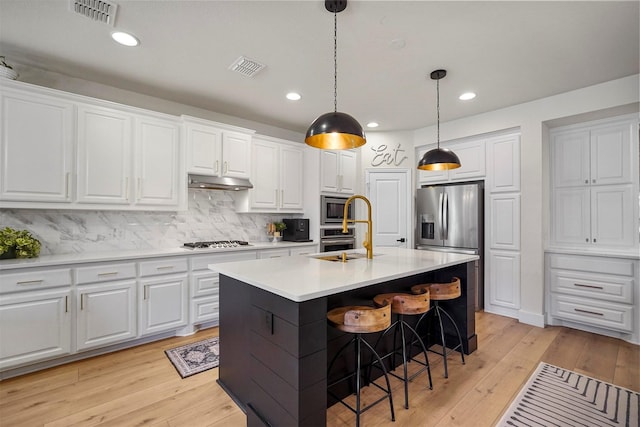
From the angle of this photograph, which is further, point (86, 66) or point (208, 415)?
point (86, 66)

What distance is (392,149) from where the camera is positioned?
495 centimetres

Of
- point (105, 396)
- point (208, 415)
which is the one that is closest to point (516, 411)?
point (208, 415)

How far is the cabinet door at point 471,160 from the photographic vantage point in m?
4.16

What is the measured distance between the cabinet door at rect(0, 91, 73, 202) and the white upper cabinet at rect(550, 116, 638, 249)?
5.38m

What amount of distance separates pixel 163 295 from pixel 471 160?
4.23m

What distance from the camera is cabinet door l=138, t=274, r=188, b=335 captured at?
294 cm

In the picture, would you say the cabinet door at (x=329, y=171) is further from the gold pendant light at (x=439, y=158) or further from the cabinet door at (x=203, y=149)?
the gold pendant light at (x=439, y=158)

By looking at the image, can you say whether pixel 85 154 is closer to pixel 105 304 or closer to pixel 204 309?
pixel 105 304

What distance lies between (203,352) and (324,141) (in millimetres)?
2231

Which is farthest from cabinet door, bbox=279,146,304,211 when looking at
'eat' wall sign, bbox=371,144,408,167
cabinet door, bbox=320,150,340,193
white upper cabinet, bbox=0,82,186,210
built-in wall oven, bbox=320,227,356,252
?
white upper cabinet, bbox=0,82,186,210

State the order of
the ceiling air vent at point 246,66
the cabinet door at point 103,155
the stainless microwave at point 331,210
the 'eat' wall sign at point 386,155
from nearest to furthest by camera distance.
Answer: the ceiling air vent at point 246,66 < the cabinet door at point 103,155 < the stainless microwave at point 331,210 < the 'eat' wall sign at point 386,155

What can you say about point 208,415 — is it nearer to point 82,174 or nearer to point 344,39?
point 82,174

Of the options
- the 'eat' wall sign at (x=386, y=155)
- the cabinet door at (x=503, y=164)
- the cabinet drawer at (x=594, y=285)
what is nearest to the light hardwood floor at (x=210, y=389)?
the cabinet drawer at (x=594, y=285)

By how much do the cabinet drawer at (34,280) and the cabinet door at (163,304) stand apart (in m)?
0.61
